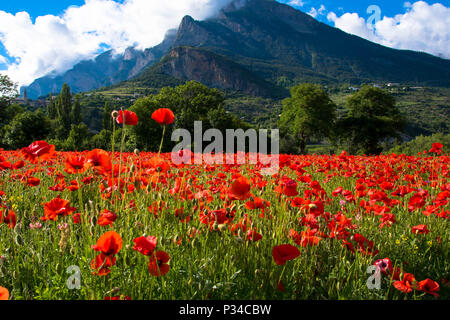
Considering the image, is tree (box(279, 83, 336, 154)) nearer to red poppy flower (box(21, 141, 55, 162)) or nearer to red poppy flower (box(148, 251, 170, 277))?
red poppy flower (box(21, 141, 55, 162))

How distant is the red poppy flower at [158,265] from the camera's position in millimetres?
1208

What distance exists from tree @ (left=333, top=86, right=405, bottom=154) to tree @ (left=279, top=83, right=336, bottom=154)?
210 centimetres

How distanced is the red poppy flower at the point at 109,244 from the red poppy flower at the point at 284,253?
71cm

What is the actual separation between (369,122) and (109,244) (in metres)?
39.0

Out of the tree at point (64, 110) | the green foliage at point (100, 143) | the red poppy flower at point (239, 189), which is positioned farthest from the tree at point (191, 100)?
the tree at point (64, 110)

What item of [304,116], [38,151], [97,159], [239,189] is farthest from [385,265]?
[304,116]

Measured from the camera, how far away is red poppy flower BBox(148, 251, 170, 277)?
1.21m

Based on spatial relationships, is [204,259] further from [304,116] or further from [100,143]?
[304,116]

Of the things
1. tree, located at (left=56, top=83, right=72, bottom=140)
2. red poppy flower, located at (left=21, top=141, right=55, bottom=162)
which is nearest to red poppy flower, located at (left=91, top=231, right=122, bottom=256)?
red poppy flower, located at (left=21, top=141, right=55, bottom=162)

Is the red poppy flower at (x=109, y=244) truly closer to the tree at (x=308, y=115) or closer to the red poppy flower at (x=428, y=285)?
the red poppy flower at (x=428, y=285)

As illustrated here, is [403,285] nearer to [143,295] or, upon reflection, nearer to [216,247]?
[216,247]

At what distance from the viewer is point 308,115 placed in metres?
Answer: 36.2

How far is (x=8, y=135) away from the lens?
2020cm
